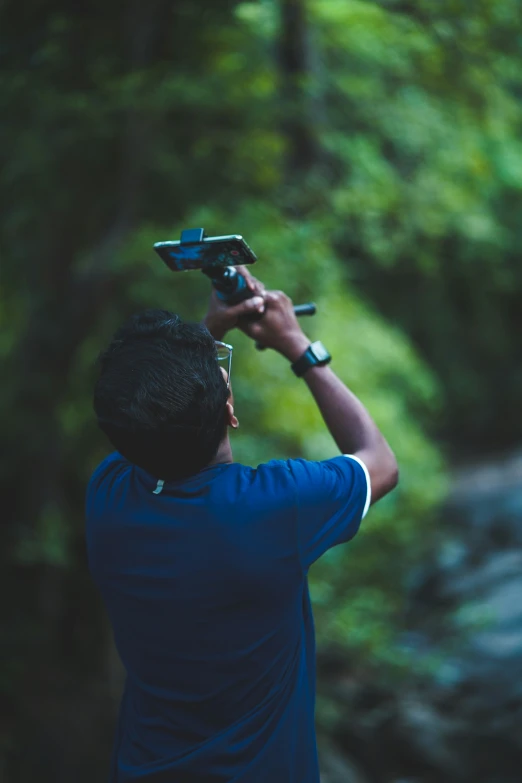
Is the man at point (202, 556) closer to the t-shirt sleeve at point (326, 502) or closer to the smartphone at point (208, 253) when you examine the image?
the t-shirt sleeve at point (326, 502)

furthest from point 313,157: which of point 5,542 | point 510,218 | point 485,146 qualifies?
point 510,218

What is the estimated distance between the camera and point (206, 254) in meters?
1.70

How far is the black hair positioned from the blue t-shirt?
3.0 inches

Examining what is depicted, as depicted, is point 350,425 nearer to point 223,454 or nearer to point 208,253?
point 223,454

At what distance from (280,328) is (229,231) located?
2.03 m

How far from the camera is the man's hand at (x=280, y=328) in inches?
70.8

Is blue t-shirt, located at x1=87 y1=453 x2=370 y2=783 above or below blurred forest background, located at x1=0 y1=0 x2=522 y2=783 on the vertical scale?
below

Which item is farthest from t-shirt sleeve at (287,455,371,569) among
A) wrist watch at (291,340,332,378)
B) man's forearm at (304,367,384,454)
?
wrist watch at (291,340,332,378)

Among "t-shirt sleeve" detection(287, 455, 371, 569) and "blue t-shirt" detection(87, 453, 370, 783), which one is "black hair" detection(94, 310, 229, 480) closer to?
"blue t-shirt" detection(87, 453, 370, 783)

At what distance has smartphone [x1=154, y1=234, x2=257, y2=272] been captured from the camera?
1.64 meters

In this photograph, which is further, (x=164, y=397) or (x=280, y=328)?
(x=280, y=328)

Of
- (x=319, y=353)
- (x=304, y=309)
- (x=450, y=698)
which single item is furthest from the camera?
(x=450, y=698)

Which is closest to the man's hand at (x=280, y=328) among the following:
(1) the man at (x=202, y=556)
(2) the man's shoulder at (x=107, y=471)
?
(1) the man at (x=202, y=556)

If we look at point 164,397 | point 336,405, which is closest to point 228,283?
point 336,405
